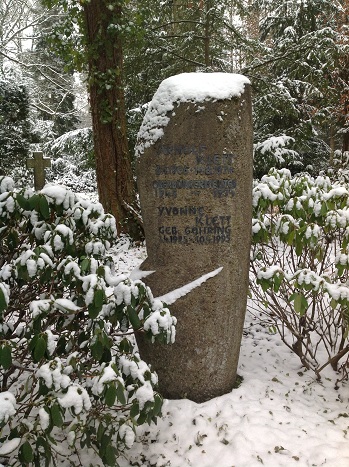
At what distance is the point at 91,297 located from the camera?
2.18 metres

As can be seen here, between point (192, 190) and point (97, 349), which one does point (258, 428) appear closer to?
point (97, 349)

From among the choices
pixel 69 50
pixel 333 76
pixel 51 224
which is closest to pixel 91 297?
pixel 51 224

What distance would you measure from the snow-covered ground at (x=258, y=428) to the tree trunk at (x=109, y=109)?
3990 millimetres

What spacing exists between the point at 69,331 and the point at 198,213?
3.95 feet

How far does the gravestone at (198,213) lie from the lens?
2941 millimetres

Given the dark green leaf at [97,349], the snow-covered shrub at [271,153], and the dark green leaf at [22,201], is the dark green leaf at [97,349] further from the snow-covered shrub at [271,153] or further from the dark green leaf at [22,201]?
the snow-covered shrub at [271,153]

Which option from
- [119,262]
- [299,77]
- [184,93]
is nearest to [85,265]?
[184,93]

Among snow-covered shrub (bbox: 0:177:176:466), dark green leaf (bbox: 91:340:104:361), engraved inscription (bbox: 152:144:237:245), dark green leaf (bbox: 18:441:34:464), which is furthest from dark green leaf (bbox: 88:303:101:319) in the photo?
engraved inscription (bbox: 152:144:237:245)

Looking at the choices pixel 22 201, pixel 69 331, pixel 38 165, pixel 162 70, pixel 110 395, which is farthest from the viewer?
pixel 162 70

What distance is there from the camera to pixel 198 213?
120 inches

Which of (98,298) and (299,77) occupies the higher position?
(299,77)

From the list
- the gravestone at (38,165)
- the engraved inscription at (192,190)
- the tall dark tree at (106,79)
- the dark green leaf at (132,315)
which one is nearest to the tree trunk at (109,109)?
the tall dark tree at (106,79)

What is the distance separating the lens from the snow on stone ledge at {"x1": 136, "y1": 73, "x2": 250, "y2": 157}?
2.91m

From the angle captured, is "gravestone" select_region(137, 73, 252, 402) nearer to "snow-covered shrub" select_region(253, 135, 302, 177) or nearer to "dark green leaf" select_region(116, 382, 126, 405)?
"dark green leaf" select_region(116, 382, 126, 405)
